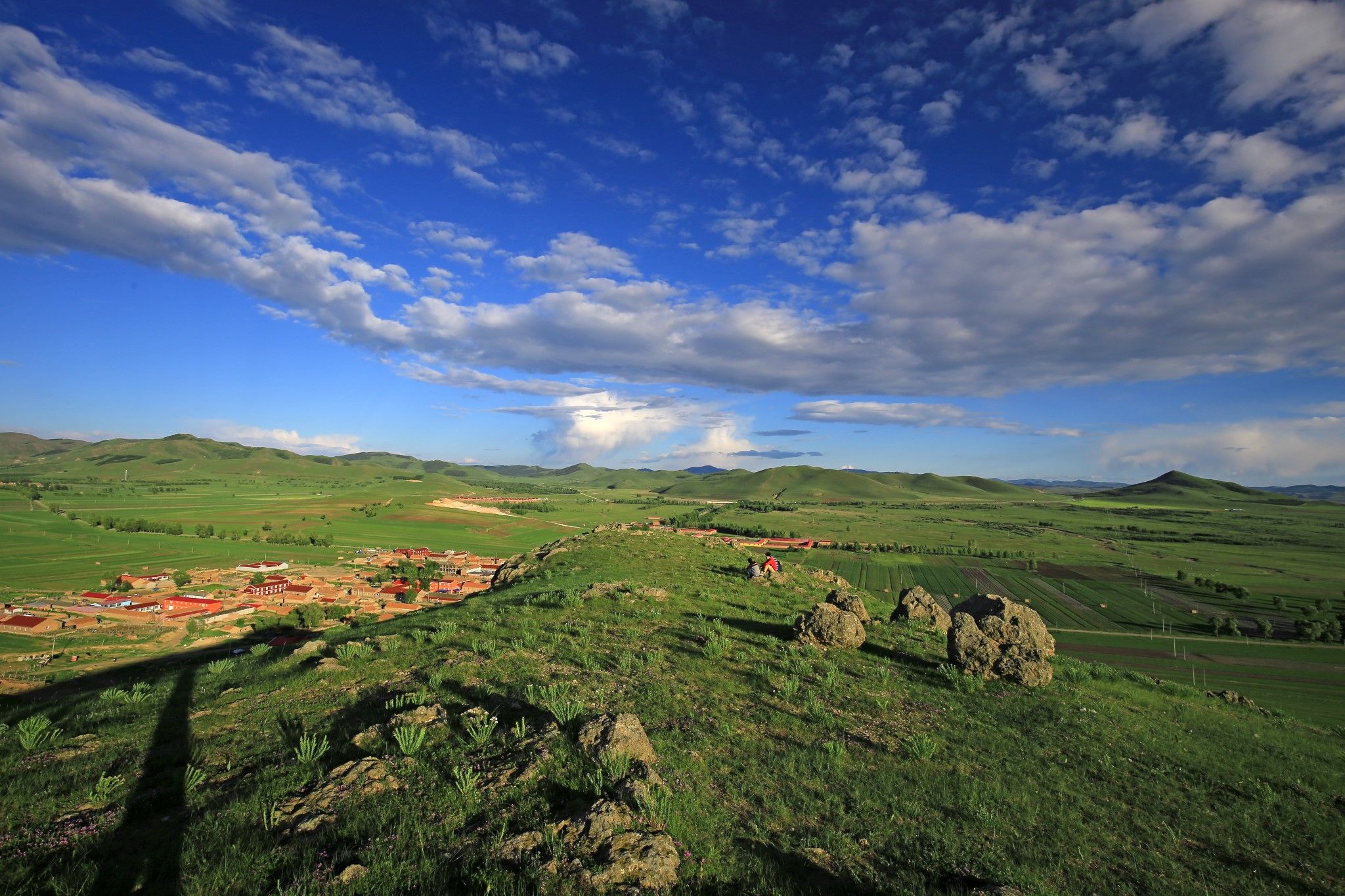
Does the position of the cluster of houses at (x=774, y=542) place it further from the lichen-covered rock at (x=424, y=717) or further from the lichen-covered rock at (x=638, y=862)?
the lichen-covered rock at (x=638, y=862)

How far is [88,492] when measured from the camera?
557 feet

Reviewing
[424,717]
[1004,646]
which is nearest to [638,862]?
[424,717]

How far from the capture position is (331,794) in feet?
21.5

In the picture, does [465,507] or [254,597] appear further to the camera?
[465,507]

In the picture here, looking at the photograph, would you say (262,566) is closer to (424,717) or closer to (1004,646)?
(424,717)

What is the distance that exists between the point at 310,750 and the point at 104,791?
2.26m

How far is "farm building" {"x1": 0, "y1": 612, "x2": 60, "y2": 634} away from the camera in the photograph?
40.6 m

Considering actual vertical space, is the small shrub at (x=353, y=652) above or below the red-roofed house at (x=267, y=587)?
above

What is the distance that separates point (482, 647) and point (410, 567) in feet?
237

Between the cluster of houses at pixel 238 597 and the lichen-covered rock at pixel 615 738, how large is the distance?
29193mm

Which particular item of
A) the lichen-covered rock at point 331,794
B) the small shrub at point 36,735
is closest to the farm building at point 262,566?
the small shrub at point 36,735

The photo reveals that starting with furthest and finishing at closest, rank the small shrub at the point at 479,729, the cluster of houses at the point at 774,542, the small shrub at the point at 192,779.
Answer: the cluster of houses at the point at 774,542 → the small shrub at the point at 479,729 → the small shrub at the point at 192,779

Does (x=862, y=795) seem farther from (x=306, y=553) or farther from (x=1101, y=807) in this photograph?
(x=306, y=553)

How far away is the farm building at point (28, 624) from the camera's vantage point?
40.6 m
